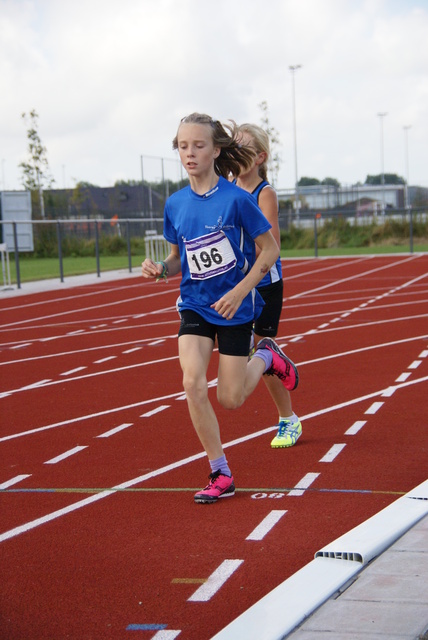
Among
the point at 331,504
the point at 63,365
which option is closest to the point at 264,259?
the point at 331,504

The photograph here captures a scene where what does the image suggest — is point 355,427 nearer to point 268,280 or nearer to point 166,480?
point 268,280

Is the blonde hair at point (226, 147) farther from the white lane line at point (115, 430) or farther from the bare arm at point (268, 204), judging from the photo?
the white lane line at point (115, 430)

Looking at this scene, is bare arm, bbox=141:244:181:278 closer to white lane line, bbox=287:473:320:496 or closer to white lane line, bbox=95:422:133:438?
Answer: white lane line, bbox=287:473:320:496

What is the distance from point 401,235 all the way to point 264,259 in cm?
3622

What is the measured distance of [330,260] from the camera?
3094cm

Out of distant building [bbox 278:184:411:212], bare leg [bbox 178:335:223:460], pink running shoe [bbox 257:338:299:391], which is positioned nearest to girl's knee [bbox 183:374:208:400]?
bare leg [bbox 178:335:223:460]

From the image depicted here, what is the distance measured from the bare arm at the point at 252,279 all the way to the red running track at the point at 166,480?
1.00 meters

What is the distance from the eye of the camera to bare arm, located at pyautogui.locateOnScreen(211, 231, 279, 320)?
4906 mm

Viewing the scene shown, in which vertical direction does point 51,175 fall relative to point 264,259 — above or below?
above

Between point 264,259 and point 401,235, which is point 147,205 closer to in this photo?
point 401,235

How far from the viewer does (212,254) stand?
5.05 meters

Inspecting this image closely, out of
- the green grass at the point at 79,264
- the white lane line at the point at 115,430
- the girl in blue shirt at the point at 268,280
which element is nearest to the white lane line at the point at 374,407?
the girl in blue shirt at the point at 268,280

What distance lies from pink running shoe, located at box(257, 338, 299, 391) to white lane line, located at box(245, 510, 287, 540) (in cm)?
138

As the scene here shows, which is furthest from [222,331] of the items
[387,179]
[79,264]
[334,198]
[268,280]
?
[387,179]
